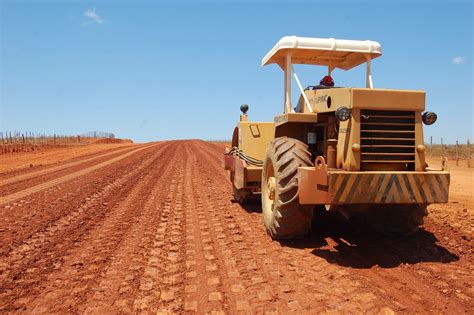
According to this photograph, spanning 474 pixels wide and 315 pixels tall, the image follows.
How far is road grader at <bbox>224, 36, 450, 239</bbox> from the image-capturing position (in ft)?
14.9

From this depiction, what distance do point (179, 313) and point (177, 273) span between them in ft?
3.21

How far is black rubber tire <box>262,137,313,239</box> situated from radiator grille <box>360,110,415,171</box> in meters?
0.71

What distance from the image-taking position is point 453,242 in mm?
5559

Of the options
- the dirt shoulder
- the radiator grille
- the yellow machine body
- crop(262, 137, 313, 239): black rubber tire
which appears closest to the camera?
the yellow machine body

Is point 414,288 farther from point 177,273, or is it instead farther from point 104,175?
point 104,175

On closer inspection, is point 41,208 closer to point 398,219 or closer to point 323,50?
point 323,50

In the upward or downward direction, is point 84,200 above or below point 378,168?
below

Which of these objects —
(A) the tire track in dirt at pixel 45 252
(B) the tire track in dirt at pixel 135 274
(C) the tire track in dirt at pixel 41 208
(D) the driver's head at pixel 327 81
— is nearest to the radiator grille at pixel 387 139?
(D) the driver's head at pixel 327 81

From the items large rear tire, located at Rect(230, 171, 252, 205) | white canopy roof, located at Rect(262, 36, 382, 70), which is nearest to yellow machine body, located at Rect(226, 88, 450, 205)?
white canopy roof, located at Rect(262, 36, 382, 70)

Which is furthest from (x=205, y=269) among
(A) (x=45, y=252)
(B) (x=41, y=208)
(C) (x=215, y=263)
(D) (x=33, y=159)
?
(D) (x=33, y=159)

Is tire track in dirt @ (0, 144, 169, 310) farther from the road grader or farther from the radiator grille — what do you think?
the radiator grille

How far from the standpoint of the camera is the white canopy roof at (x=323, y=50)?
20.4ft

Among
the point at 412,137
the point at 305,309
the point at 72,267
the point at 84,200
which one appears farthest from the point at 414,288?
the point at 84,200

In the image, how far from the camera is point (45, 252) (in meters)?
5.27
